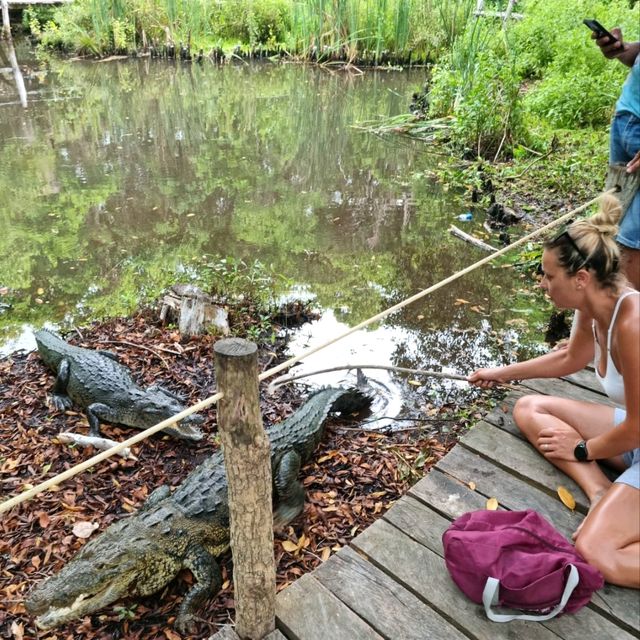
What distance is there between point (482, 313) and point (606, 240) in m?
2.81

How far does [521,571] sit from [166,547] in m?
1.53

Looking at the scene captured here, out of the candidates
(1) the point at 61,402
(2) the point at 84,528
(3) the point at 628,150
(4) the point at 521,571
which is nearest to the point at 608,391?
(4) the point at 521,571

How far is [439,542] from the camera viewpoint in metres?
2.15

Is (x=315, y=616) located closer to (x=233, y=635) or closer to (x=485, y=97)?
(x=233, y=635)

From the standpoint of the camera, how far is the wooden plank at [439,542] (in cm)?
179

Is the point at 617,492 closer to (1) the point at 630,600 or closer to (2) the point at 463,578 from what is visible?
(1) the point at 630,600

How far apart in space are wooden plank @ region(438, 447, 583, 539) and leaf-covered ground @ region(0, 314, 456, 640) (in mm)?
514

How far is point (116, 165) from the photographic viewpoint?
28.0 feet

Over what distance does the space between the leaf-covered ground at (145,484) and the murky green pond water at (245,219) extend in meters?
0.74

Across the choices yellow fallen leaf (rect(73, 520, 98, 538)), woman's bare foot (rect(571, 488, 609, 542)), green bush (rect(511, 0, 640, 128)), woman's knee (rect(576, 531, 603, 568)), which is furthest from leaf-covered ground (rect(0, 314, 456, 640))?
green bush (rect(511, 0, 640, 128))

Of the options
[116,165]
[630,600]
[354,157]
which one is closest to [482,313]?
[630,600]

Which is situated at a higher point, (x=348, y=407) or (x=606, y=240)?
(x=606, y=240)

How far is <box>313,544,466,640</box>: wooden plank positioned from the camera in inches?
72.3

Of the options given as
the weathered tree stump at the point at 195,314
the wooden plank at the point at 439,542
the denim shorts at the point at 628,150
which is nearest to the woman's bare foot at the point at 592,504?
the wooden plank at the point at 439,542
